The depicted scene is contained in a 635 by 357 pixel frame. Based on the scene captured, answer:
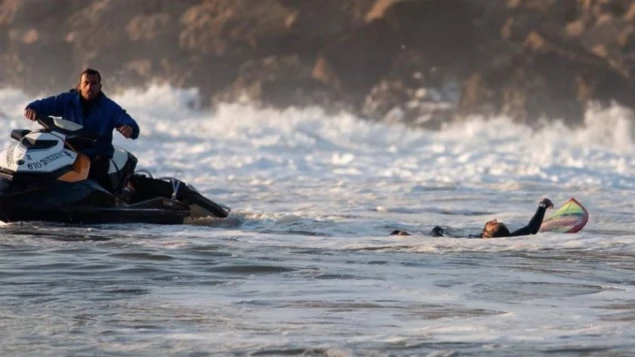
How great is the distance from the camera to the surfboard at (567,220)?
43.3 ft

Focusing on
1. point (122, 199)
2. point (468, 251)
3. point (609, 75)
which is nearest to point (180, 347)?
point (468, 251)

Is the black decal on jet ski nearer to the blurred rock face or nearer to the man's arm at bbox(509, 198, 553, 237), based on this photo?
the man's arm at bbox(509, 198, 553, 237)

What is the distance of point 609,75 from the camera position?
44500mm

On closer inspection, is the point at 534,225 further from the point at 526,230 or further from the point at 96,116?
the point at 96,116

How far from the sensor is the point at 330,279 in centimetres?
920

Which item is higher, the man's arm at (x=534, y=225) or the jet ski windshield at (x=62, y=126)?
the jet ski windshield at (x=62, y=126)

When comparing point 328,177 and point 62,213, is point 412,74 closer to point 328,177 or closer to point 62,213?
point 328,177

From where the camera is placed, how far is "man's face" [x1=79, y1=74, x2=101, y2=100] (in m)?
12.6

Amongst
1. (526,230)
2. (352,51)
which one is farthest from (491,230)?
(352,51)

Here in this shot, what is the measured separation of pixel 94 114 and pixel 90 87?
8.9 inches

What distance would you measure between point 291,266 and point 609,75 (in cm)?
3579

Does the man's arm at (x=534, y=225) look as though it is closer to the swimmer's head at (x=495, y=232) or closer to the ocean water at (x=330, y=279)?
the swimmer's head at (x=495, y=232)

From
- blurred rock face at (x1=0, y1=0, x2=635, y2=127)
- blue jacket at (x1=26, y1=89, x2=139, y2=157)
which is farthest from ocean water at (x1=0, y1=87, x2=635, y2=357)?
blurred rock face at (x1=0, y1=0, x2=635, y2=127)

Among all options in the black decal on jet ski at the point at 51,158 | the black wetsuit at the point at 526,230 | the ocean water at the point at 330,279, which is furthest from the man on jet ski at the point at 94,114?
the black wetsuit at the point at 526,230
